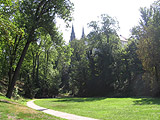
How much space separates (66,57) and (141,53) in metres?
13.9

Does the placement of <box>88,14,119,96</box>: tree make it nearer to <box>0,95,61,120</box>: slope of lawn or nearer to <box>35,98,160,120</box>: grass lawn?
<box>35,98,160,120</box>: grass lawn

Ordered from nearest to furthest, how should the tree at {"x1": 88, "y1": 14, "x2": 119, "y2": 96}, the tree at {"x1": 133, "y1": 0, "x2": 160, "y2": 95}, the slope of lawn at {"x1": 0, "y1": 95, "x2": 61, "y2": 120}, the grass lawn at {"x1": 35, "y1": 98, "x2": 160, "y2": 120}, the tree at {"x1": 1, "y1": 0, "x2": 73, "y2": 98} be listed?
the slope of lawn at {"x1": 0, "y1": 95, "x2": 61, "y2": 120}, the grass lawn at {"x1": 35, "y1": 98, "x2": 160, "y2": 120}, the tree at {"x1": 1, "y1": 0, "x2": 73, "y2": 98}, the tree at {"x1": 133, "y1": 0, "x2": 160, "y2": 95}, the tree at {"x1": 88, "y1": 14, "x2": 119, "y2": 96}

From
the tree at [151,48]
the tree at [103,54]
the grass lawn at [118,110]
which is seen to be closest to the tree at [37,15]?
the grass lawn at [118,110]

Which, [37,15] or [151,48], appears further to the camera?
[151,48]

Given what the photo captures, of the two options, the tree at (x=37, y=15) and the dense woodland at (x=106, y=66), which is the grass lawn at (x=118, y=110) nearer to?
the tree at (x=37, y=15)

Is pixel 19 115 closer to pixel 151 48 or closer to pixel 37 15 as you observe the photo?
pixel 37 15

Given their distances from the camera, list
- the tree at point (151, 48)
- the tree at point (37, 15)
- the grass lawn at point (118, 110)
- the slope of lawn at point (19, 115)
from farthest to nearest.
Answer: the tree at point (151, 48) → the tree at point (37, 15) → the grass lawn at point (118, 110) → the slope of lawn at point (19, 115)

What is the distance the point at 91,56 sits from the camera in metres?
43.7

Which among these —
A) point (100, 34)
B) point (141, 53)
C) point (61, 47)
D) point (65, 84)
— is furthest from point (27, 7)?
point (65, 84)

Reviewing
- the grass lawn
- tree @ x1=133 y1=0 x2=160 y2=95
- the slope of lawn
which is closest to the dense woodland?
tree @ x1=133 y1=0 x2=160 y2=95

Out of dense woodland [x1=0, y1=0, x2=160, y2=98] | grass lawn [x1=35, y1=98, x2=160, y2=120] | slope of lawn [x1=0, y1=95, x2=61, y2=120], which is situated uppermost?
dense woodland [x1=0, y1=0, x2=160, y2=98]

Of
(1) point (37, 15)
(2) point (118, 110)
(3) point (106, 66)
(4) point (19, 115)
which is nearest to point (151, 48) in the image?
(3) point (106, 66)

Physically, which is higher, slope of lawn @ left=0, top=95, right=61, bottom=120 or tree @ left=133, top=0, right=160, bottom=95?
tree @ left=133, top=0, right=160, bottom=95

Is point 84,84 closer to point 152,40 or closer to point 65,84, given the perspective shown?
point 65,84
